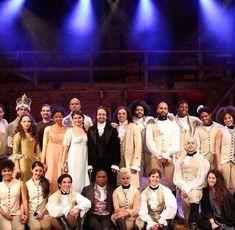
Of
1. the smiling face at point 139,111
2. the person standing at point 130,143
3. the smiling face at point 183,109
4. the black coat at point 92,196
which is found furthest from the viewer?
the smiling face at point 183,109

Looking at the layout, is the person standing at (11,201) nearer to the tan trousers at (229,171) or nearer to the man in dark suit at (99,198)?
the man in dark suit at (99,198)

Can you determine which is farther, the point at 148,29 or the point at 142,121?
the point at 148,29

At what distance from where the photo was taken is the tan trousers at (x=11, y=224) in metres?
5.39

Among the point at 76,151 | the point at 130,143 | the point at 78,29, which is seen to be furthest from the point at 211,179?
the point at 78,29

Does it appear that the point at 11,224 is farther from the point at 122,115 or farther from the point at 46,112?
the point at 122,115

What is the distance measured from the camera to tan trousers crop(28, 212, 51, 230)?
5441 millimetres

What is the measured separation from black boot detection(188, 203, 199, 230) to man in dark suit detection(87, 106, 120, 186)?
1.04 meters

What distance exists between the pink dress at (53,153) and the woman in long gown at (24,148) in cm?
18

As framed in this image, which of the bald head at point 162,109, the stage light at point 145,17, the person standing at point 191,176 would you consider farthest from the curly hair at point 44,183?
the stage light at point 145,17

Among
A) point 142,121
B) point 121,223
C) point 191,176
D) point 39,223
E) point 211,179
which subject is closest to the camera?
point 121,223

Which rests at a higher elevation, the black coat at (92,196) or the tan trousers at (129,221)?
the black coat at (92,196)

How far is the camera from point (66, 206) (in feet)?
18.1

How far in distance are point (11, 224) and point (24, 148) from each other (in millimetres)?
1009

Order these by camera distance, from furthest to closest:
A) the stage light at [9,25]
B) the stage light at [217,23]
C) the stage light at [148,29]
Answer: the stage light at [148,29]
the stage light at [217,23]
the stage light at [9,25]
